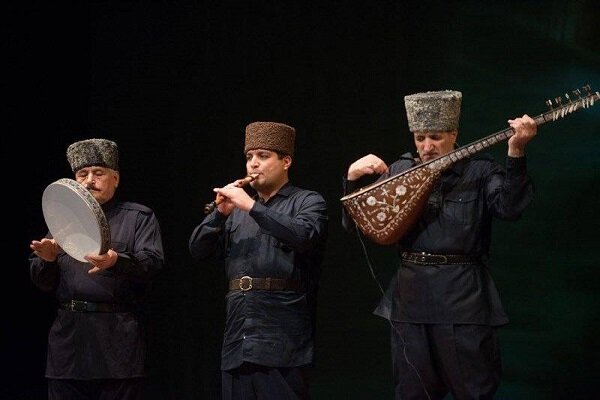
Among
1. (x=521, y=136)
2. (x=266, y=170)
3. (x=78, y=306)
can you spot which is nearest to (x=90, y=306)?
(x=78, y=306)

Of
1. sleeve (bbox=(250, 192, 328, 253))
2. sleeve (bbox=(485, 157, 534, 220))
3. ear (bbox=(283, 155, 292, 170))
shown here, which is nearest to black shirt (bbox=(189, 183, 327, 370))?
sleeve (bbox=(250, 192, 328, 253))

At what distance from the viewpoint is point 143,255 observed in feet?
12.6

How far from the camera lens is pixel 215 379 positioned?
509cm

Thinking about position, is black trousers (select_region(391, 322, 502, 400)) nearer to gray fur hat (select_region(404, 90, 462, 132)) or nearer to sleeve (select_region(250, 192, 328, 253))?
sleeve (select_region(250, 192, 328, 253))

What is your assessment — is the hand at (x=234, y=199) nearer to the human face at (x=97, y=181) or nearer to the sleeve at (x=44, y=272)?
the human face at (x=97, y=181)

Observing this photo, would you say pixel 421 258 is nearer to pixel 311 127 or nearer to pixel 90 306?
pixel 90 306

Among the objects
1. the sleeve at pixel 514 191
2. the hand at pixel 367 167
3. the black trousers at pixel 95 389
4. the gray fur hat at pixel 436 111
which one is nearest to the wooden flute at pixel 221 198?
the hand at pixel 367 167

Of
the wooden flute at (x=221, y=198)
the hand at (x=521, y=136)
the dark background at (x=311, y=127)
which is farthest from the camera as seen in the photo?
the dark background at (x=311, y=127)

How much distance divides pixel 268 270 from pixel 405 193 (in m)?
0.61

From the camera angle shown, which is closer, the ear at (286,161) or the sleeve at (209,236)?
the sleeve at (209,236)

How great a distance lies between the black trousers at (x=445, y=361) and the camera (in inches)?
130

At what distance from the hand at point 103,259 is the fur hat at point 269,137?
26.7 inches

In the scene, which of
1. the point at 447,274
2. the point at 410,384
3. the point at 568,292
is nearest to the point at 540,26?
the point at 568,292

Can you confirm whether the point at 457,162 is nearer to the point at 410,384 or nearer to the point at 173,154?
the point at 410,384
